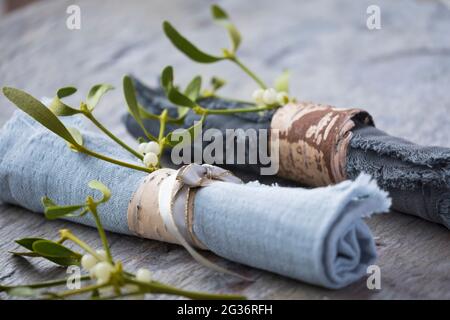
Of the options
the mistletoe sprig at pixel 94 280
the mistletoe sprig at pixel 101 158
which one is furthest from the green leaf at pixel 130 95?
the mistletoe sprig at pixel 94 280

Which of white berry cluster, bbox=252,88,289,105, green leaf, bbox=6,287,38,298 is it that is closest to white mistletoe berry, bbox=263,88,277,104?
white berry cluster, bbox=252,88,289,105

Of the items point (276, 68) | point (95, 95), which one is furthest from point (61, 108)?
point (276, 68)

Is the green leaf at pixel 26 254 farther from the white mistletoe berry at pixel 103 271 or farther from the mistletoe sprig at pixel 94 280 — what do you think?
the white mistletoe berry at pixel 103 271

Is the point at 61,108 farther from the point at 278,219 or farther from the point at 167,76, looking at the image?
the point at 278,219

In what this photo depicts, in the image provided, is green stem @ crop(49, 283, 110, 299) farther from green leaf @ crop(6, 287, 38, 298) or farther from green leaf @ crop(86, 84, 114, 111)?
green leaf @ crop(86, 84, 114, 111)

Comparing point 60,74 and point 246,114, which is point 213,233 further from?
point 60,74
